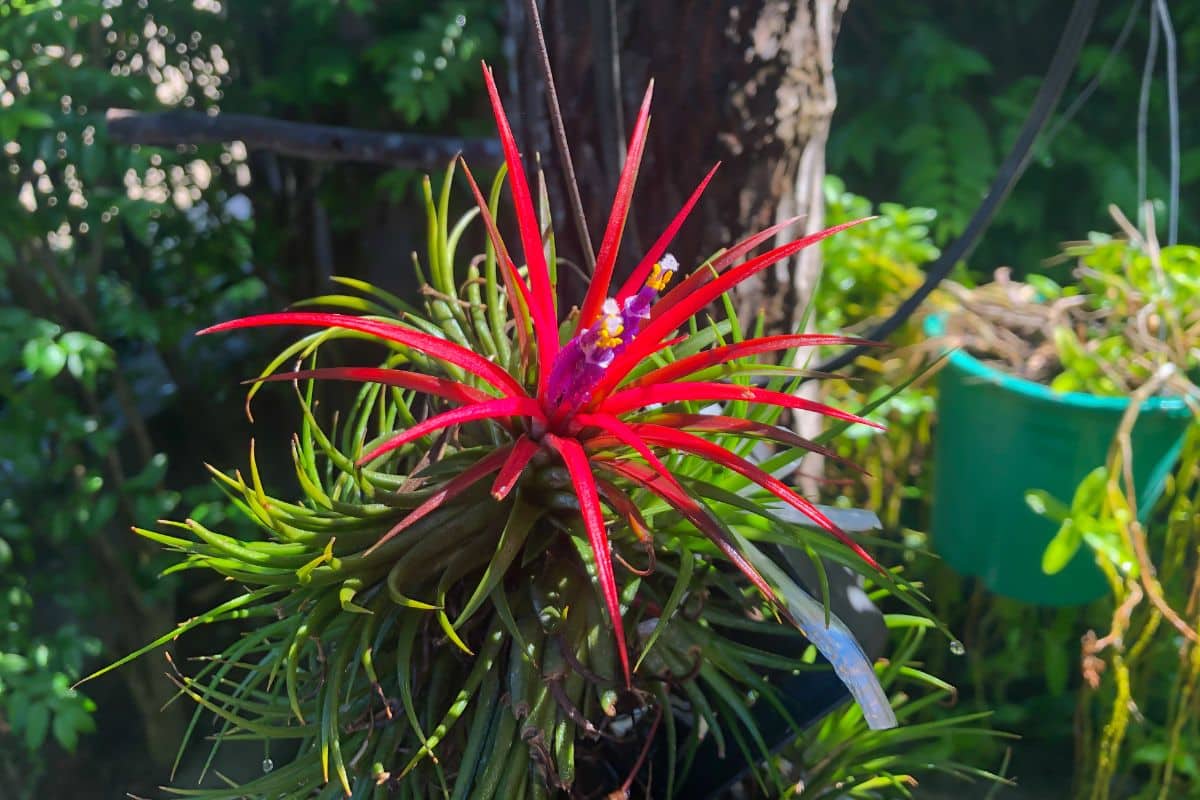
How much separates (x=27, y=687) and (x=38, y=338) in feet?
1.67

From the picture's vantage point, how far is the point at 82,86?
1481 mm

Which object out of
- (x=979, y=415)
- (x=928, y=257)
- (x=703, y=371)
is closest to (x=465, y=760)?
(x=703, y=371)

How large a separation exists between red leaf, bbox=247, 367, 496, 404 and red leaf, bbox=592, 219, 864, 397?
3.4 inches

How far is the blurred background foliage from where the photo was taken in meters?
1.49

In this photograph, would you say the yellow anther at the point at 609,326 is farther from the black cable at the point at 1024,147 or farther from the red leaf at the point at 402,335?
the black cable at the point at 1024,147

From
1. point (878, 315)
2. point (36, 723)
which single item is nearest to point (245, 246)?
point (36, 723)

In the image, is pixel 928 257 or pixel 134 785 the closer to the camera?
pixel 928 257

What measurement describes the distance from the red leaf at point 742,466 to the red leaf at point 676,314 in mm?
41

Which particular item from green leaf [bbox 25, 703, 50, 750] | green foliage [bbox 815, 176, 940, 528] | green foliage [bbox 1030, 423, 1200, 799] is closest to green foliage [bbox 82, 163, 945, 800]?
green foliage [bbox 1030, 423, 1200, 799]

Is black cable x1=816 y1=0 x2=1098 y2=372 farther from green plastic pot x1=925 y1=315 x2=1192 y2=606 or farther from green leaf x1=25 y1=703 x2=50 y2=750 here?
green leaf x1=25 y1=703 x2=50 y2=750

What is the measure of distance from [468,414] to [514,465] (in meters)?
0.04

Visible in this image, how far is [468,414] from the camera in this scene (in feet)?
1.80

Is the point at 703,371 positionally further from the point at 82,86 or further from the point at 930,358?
the point at 82,86

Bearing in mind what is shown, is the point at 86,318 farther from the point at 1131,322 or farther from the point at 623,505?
the point at 1131,322
